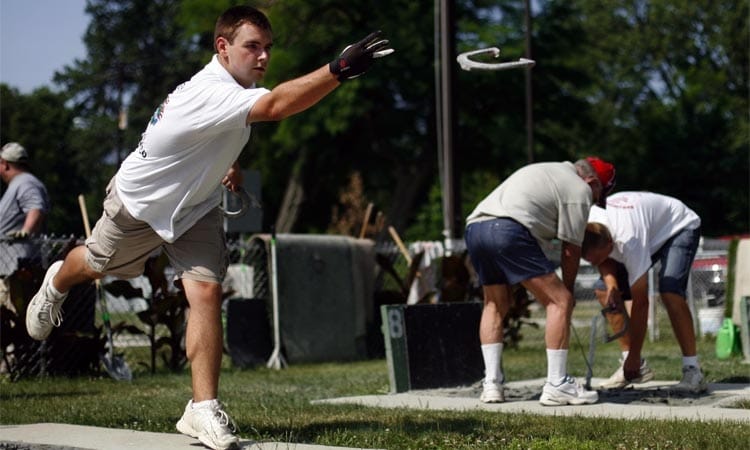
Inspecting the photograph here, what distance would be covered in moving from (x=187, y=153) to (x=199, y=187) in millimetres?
170

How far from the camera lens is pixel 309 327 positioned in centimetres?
1201

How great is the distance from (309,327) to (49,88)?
166 ft

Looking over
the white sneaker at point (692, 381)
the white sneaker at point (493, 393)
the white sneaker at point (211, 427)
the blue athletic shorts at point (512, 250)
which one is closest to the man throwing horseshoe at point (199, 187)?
the white sneaker at point (211, 427)

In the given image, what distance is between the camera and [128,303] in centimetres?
1123

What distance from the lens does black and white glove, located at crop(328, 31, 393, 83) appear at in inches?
179

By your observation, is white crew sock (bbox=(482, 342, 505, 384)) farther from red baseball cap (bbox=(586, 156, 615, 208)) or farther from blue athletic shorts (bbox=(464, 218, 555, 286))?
red baseball cap (bbox=(586, 156, 615, 208))

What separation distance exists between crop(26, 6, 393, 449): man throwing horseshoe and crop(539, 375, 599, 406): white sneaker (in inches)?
101

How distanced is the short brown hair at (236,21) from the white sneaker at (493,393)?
3147 mm

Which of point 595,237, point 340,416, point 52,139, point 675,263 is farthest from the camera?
point 52,139

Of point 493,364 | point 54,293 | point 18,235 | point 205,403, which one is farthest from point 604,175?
point 18,235

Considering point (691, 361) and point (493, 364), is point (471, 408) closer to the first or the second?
point (493, 364)

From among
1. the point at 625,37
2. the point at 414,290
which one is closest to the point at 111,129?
the point at 625,37

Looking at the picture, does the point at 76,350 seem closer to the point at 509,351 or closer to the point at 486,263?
the point at 486,263

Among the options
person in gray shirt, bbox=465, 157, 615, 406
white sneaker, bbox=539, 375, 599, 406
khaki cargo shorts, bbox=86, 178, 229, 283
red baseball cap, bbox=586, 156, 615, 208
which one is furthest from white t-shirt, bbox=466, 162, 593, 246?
khaki cargo shorts, bbox=86, 178, 229, 283
